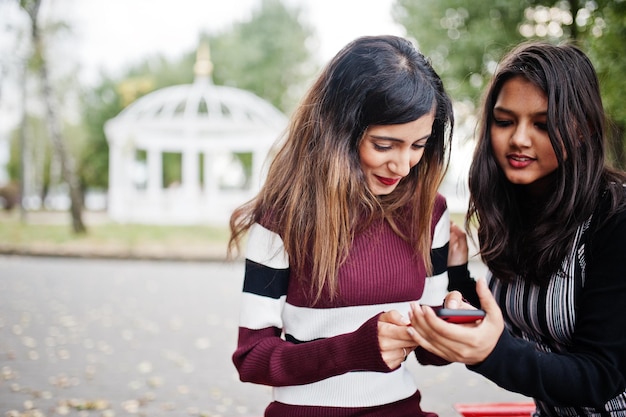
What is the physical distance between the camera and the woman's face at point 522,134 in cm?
210

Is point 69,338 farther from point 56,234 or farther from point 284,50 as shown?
Answer: point 284,50

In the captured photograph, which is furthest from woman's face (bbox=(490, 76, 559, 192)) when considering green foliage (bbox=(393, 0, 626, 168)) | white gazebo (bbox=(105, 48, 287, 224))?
white gazebo (bbox=(105, 48, 287, 224))

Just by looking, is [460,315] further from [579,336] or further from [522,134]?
[522,134]

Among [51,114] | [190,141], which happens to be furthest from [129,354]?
[190,141]

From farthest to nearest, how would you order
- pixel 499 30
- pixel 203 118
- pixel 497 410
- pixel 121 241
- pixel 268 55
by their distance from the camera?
pixel 268 55, pixel 203 118, pixel 121 241, pixel 499 30, pixel 497 410

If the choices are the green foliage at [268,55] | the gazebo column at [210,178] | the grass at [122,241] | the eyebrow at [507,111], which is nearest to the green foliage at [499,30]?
the grass at [122,241]

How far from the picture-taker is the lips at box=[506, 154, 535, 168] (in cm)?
216

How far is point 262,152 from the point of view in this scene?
834 inches

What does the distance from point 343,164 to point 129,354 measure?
5.56 metres

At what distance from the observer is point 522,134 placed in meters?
2.11

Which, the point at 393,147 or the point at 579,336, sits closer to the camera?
the point at 579,336

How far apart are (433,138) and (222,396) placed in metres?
4.22

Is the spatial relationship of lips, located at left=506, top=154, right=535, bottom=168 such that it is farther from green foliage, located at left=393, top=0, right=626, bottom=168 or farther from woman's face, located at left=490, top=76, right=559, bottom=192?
green foliage, located at left=393, top=0, right=626, bottom=168

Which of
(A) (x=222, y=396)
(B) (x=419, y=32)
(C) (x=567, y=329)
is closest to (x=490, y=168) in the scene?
(C) (x=567, y=329)
